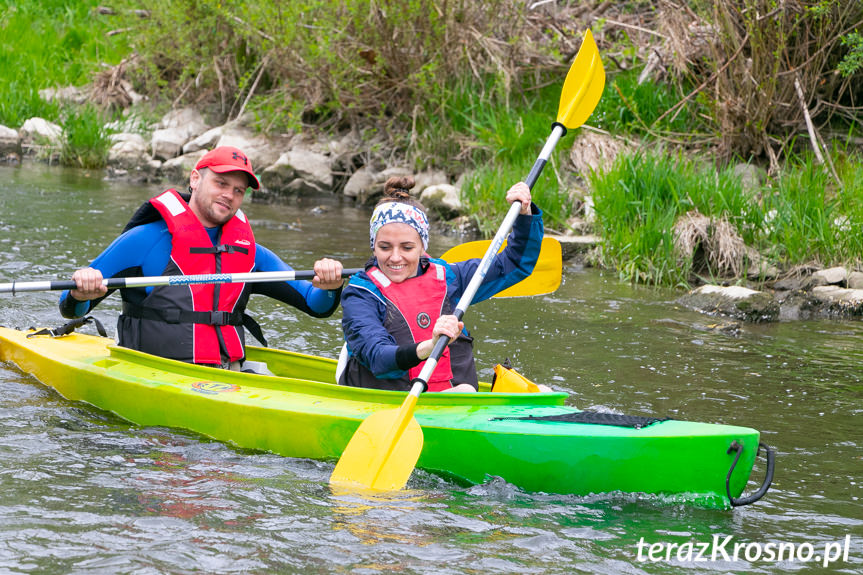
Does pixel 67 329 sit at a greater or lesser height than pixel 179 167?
lesser

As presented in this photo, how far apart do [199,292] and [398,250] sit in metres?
0.92

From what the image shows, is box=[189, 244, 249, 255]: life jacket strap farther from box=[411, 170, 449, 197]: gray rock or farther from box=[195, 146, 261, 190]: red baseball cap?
box=[411, 170, 449, 197]: gray rock

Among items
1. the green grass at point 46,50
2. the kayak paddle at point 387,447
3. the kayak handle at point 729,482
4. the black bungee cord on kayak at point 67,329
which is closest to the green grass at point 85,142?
the green grass at point 46,50

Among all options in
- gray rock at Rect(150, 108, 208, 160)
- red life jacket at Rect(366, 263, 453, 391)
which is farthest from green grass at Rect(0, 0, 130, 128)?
red life jacket at Rect(366, 263, 453, 391)

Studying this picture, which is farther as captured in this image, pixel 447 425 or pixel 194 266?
pixel 194 266

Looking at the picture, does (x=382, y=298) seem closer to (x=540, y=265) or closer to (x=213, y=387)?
(x=213, y=387)

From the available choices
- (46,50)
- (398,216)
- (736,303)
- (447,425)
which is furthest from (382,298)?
(46,50)

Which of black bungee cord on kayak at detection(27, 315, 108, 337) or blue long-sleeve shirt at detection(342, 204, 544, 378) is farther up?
blue long-sleeve shirt at detection(342, 204, 544, 378)

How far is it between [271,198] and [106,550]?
8.32 metres

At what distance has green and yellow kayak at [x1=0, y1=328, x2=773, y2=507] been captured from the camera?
2.95 metres

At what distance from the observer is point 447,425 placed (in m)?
3.24

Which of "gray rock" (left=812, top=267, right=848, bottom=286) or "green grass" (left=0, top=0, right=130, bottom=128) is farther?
"green grass" (left=0, top=0, right=130, bottom=128)

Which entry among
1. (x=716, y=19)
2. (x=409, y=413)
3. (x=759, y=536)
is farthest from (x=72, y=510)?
(x=716, y=19)

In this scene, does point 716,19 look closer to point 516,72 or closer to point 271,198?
point 516,72
